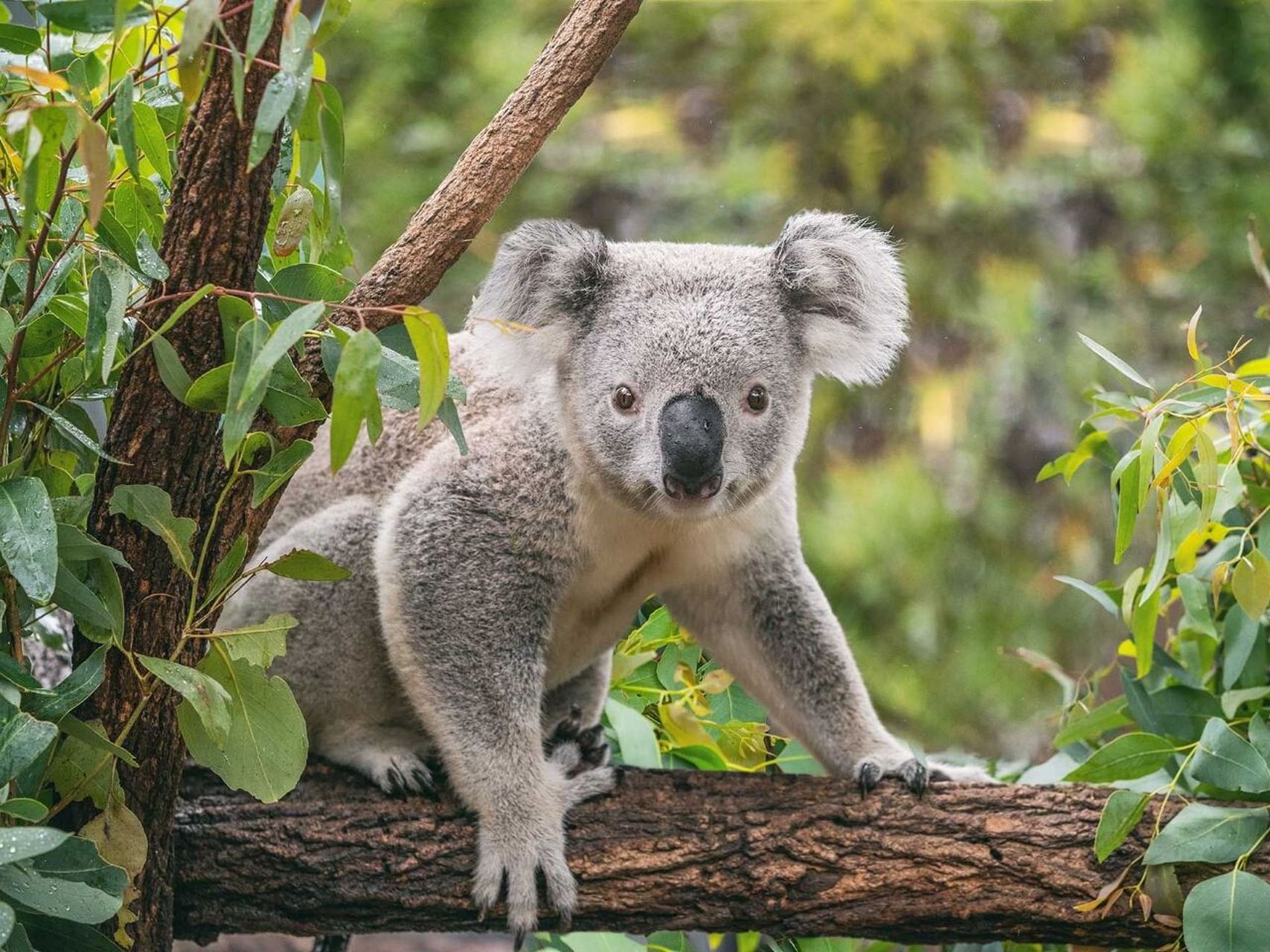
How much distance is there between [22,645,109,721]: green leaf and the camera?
1662mm

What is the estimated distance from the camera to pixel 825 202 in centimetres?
591

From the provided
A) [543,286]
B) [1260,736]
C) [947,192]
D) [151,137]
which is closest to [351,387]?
[151,137]

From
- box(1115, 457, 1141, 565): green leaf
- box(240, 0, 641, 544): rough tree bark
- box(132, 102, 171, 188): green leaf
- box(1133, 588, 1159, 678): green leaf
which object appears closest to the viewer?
box(132, 102, 171, 188): green leaf

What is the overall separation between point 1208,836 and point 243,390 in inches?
69.3

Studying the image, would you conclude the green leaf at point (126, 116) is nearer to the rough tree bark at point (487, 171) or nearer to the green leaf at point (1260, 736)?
the rough tree bark at point (487, 171)

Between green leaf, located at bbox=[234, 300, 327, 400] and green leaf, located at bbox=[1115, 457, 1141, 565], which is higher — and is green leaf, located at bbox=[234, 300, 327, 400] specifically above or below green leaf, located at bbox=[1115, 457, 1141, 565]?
above

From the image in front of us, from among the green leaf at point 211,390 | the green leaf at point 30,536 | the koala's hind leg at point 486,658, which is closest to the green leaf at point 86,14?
the green leaf at point 211,390

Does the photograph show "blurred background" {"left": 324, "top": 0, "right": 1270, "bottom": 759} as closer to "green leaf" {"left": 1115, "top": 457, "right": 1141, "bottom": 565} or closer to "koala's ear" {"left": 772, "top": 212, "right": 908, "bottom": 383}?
"koala's ear" {"left": 772, "top": 212, "right": 908, "bottom": 383}

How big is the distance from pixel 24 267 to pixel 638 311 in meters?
1.07

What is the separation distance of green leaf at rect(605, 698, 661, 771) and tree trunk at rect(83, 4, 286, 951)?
99 cm

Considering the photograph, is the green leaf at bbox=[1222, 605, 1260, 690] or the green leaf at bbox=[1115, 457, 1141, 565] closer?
the green leaf at bbox=[1115, 457, 1141, 565]

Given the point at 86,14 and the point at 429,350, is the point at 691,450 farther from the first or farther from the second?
the point at 86,14

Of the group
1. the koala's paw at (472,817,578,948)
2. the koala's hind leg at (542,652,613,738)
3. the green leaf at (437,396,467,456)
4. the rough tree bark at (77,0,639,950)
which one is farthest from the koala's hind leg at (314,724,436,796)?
the green leaf at (437,396,467,456)

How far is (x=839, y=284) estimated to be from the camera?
2.61 m
